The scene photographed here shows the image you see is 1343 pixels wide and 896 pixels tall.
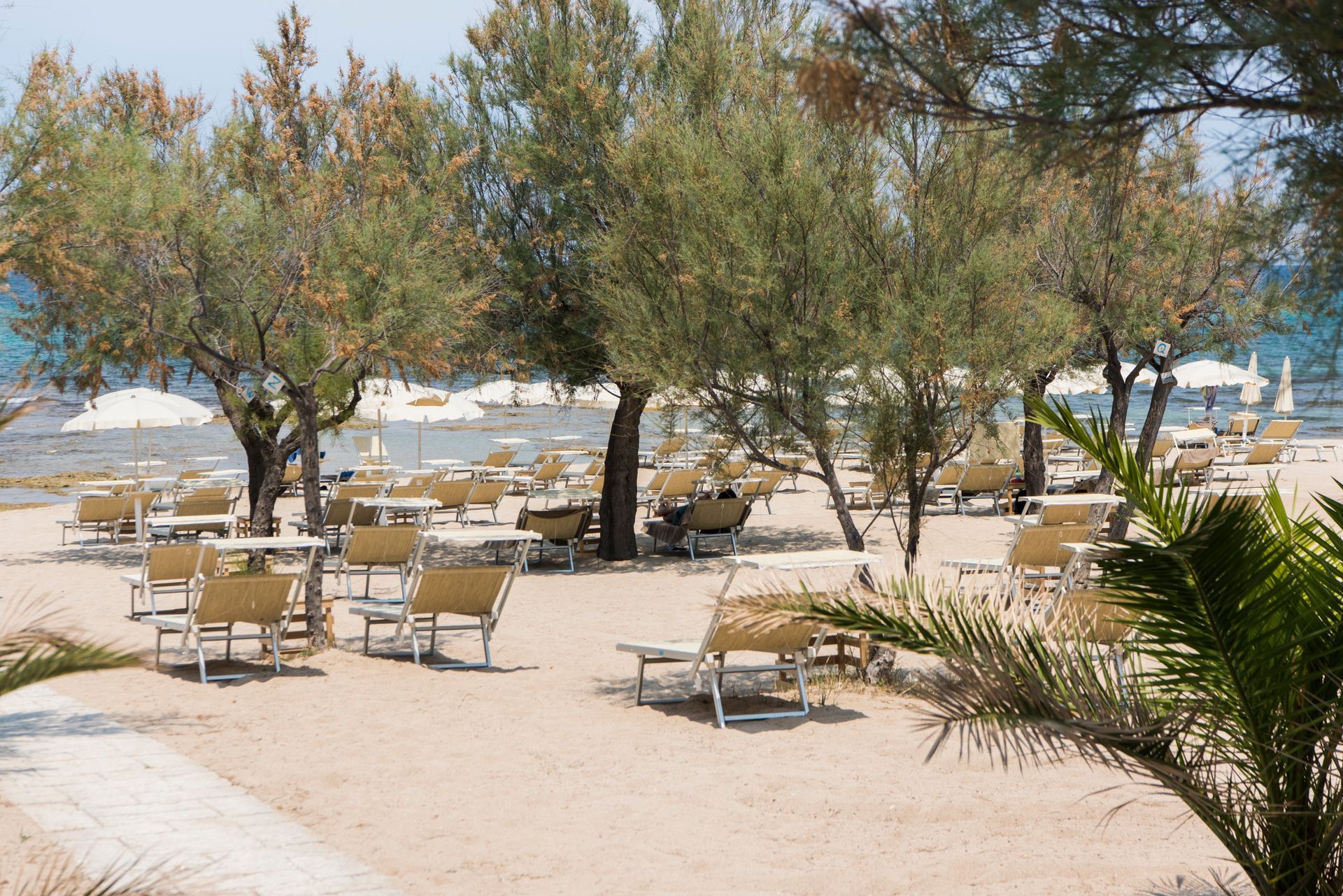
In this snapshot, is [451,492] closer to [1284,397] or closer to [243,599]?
[243,599]

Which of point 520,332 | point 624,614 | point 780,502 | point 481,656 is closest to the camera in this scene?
point 481,656

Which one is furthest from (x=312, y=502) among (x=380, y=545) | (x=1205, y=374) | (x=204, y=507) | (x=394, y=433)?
(x=394, y=433)

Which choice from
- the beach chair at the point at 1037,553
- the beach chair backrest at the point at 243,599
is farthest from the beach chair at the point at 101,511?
the beach chair at the point at 1037,553

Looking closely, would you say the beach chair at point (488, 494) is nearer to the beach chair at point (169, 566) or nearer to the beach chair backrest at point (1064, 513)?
the beach chair backrest at point (1064, 513)

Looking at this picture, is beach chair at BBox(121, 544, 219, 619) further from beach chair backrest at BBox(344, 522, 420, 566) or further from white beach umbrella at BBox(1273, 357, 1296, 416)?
white beach umbrella at BBox(1273, 357, 1296, 416)

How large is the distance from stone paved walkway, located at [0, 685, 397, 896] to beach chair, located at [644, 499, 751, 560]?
8512 mm

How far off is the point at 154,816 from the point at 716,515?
10.0m

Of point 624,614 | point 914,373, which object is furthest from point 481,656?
point 914,373

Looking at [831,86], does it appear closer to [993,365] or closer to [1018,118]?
[1018,118]

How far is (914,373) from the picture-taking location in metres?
7.81

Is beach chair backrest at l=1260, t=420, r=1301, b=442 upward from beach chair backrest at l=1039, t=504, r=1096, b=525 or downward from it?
upward

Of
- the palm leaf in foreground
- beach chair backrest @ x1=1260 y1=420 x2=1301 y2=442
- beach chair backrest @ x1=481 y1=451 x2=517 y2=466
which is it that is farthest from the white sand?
beach chair backrest @ x1=1260 y1=420 x2=1301 y2=442

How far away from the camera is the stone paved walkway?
4328 millimetres

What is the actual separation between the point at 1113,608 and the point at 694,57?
21.1 ft
